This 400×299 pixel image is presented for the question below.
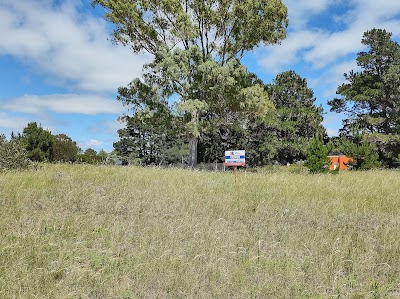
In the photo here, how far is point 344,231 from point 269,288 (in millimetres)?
2455

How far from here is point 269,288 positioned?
3.16 m

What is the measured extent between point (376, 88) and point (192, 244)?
35.0 m

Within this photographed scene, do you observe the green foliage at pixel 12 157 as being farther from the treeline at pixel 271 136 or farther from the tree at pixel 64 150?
the treeline at pixel 271 136

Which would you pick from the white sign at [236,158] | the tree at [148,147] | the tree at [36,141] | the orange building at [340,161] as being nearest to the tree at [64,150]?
the tree at [36,141]

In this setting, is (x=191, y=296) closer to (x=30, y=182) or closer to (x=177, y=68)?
(x=30, y=182)

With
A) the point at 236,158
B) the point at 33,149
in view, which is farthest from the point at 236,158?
the point at 33,149

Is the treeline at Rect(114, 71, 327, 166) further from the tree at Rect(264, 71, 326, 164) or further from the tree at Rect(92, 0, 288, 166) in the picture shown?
the tree at Rect(92, 0, 288, 166)

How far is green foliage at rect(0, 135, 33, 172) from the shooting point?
11.8 metres

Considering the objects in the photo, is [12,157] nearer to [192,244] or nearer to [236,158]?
[236,158]

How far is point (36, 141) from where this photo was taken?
64.4 feet

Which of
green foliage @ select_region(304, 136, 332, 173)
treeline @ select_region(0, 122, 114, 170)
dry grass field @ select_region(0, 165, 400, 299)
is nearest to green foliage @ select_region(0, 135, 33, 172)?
treeline @ select_region(0, 122, 114, 170)

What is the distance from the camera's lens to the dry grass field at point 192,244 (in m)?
3.17

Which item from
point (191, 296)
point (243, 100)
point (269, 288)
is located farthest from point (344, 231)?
point (243, 100)

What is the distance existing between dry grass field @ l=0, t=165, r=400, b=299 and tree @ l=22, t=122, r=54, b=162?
12.6 m
